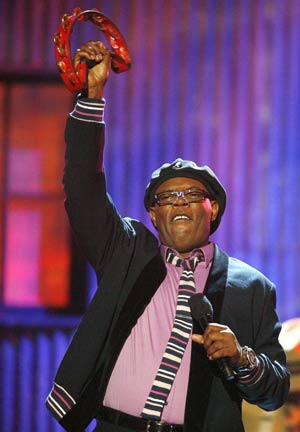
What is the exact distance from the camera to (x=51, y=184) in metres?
4.73

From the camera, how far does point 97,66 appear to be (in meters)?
2.65

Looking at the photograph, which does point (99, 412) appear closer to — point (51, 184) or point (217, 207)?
point (217, 207)

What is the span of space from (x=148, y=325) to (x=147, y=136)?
204cm

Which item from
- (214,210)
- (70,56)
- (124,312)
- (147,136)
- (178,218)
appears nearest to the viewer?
(70,56)

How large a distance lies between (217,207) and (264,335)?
1.72ft

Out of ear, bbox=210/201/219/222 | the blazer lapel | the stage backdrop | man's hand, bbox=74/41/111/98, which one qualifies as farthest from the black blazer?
the stage backdrop

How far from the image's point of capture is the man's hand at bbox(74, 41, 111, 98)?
2625 millimetres

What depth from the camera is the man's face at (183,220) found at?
113 inches

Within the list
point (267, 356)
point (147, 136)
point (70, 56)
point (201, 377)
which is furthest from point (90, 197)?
point (147, 136)

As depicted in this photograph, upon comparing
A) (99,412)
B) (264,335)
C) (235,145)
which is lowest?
(99,412)

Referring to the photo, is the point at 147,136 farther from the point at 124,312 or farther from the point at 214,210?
the point at 124,312

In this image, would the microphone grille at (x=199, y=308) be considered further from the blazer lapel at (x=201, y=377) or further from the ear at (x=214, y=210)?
the ear at (x=214, y=210)

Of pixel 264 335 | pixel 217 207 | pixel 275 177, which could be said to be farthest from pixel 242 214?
pixel 264 335

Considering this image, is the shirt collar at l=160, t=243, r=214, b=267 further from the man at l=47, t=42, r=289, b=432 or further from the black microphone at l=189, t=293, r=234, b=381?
the black microphone at l=189, t=293, r=234, b=381
